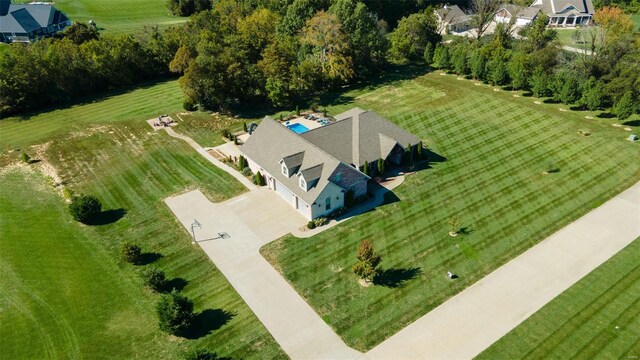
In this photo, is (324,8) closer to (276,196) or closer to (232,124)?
(232,124)

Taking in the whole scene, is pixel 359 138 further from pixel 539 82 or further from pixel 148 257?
pixel 539 82

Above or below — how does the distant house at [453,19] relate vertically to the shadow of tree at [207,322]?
above

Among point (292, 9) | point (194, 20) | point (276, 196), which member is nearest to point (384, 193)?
point (276, 196)

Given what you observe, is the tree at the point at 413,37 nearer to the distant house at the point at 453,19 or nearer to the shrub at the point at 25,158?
the distant house at the point at 453,19

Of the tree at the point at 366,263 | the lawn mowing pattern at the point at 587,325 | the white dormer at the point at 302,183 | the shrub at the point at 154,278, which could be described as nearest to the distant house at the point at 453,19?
the white dormer at the point at 302,183

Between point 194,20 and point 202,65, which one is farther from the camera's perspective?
point 194,20

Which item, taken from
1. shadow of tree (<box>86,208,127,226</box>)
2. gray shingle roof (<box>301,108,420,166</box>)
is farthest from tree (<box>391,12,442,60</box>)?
shadow of tree (<box>86,208,127,226</box>)

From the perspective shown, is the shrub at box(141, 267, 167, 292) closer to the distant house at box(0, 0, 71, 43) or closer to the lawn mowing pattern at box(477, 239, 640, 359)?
the lawn mowing pattern at box(477, 239, 640, 359)
